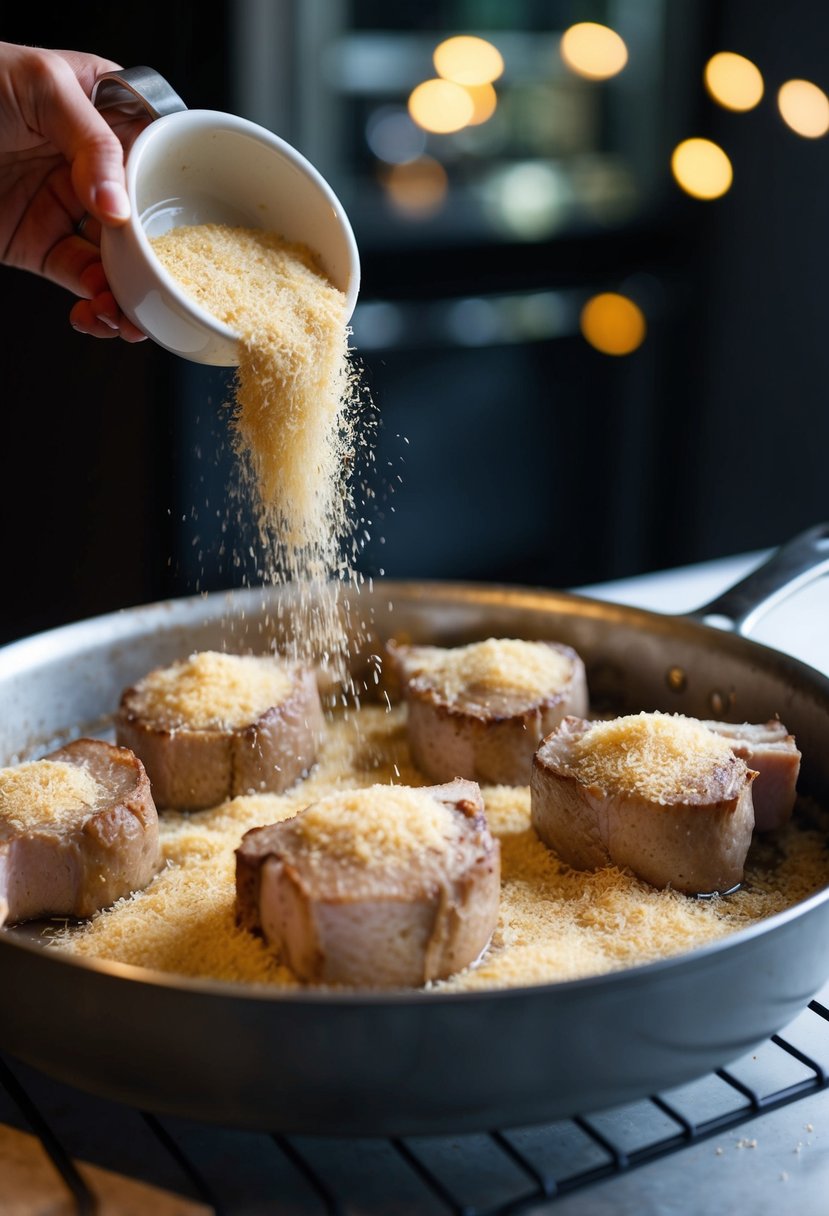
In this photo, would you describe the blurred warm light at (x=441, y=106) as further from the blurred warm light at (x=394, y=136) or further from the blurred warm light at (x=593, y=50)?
the blurred warm light at (x=593, y=50)

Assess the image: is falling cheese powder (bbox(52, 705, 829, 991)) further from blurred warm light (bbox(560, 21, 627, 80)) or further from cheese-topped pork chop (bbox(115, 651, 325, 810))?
blurred warm light (bbox(560, 21, 627, 80))

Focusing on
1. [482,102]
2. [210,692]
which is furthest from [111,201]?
[482,102]

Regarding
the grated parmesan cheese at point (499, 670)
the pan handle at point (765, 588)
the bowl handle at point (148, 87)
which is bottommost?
the grated parmesan cheese at point (499, 670)

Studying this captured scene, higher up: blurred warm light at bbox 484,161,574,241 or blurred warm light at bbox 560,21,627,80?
blurred warm light at bbox 560,21,627,80

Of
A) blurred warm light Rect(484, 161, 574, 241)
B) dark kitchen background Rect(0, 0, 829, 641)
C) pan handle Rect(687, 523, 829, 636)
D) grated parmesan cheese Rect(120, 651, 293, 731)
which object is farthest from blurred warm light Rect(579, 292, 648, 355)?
grated parmesan cheese Rect(120, 651, 293, 731)

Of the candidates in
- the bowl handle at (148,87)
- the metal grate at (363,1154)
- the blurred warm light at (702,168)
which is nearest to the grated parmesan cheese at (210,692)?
the metal grate at (363,1154)

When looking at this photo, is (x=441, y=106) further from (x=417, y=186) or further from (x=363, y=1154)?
(x=363, y=1154)

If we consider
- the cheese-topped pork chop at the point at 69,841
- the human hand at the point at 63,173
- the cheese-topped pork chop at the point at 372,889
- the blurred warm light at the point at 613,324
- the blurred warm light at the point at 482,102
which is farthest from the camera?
the blurred warm light at the point at 613,324
